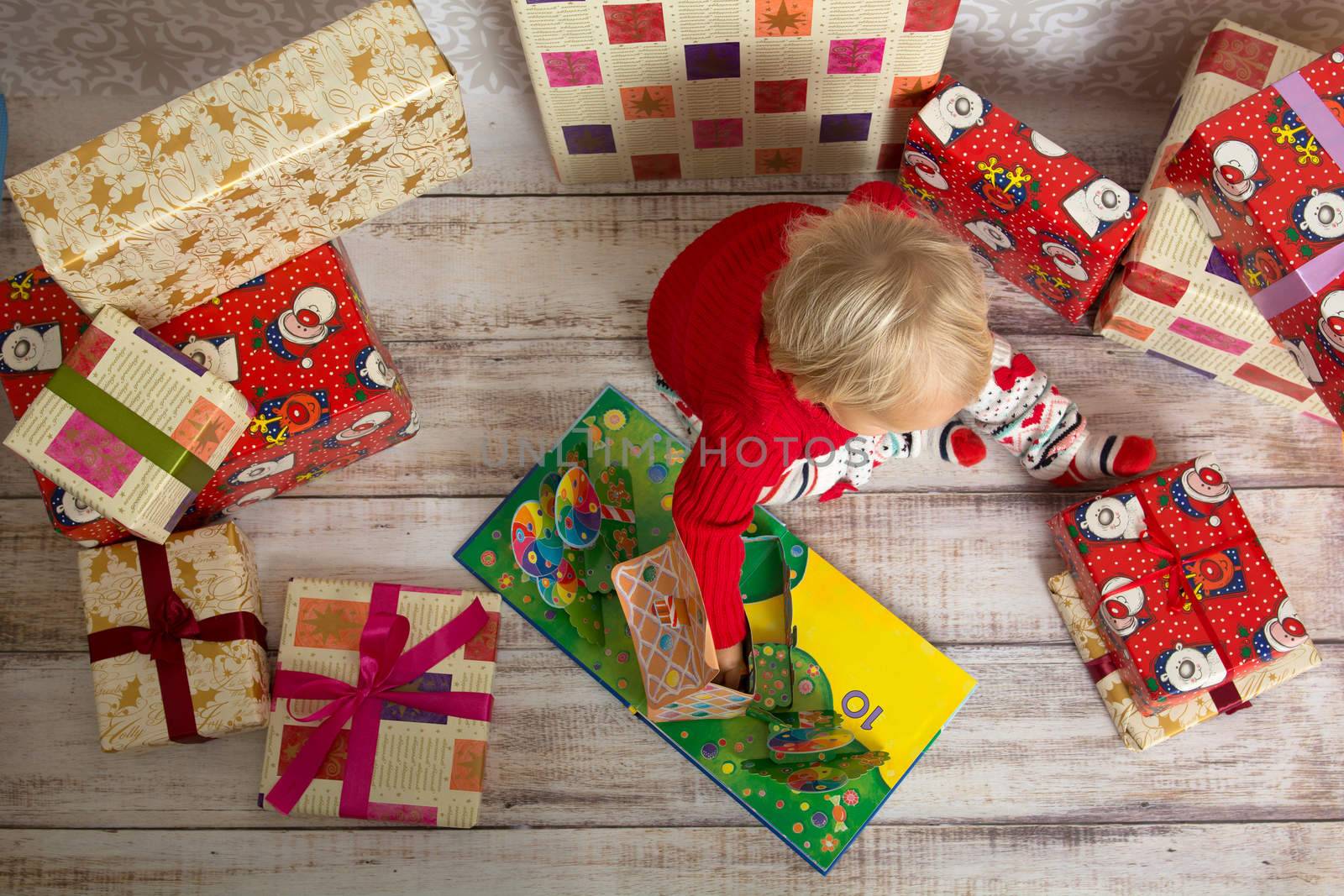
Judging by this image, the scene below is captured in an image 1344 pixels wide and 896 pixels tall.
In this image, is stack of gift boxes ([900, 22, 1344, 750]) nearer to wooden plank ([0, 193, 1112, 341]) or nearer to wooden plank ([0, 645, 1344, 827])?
wooden plank ([0, 645, 1344, 827])

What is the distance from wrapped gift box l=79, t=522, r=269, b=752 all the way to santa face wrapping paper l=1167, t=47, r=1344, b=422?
3.65 ft

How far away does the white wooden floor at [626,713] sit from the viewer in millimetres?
1112

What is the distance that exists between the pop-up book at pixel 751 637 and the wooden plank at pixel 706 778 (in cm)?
4

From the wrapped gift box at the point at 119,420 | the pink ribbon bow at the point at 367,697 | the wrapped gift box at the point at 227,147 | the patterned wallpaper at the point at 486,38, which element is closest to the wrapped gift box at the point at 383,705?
the pink ribbon bow at the point at 367,697

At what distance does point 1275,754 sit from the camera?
3.67 feet

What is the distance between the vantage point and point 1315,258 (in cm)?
89

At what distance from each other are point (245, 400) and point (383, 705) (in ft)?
1.27

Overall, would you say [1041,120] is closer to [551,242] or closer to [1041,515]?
[1041,515]

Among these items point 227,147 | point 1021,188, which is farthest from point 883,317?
point 227,147

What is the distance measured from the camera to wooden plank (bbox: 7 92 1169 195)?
1.25 m

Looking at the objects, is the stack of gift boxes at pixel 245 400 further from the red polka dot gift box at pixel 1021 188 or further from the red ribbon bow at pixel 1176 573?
the red ribbon bow at pixel 1176 573

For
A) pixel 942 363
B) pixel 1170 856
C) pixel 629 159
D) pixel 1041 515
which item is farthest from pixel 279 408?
pixel 1170 856

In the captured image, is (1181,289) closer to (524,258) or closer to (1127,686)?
(1127,686)

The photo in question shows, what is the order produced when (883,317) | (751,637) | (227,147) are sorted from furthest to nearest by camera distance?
(751,637) < (227,147) < (883,317)
